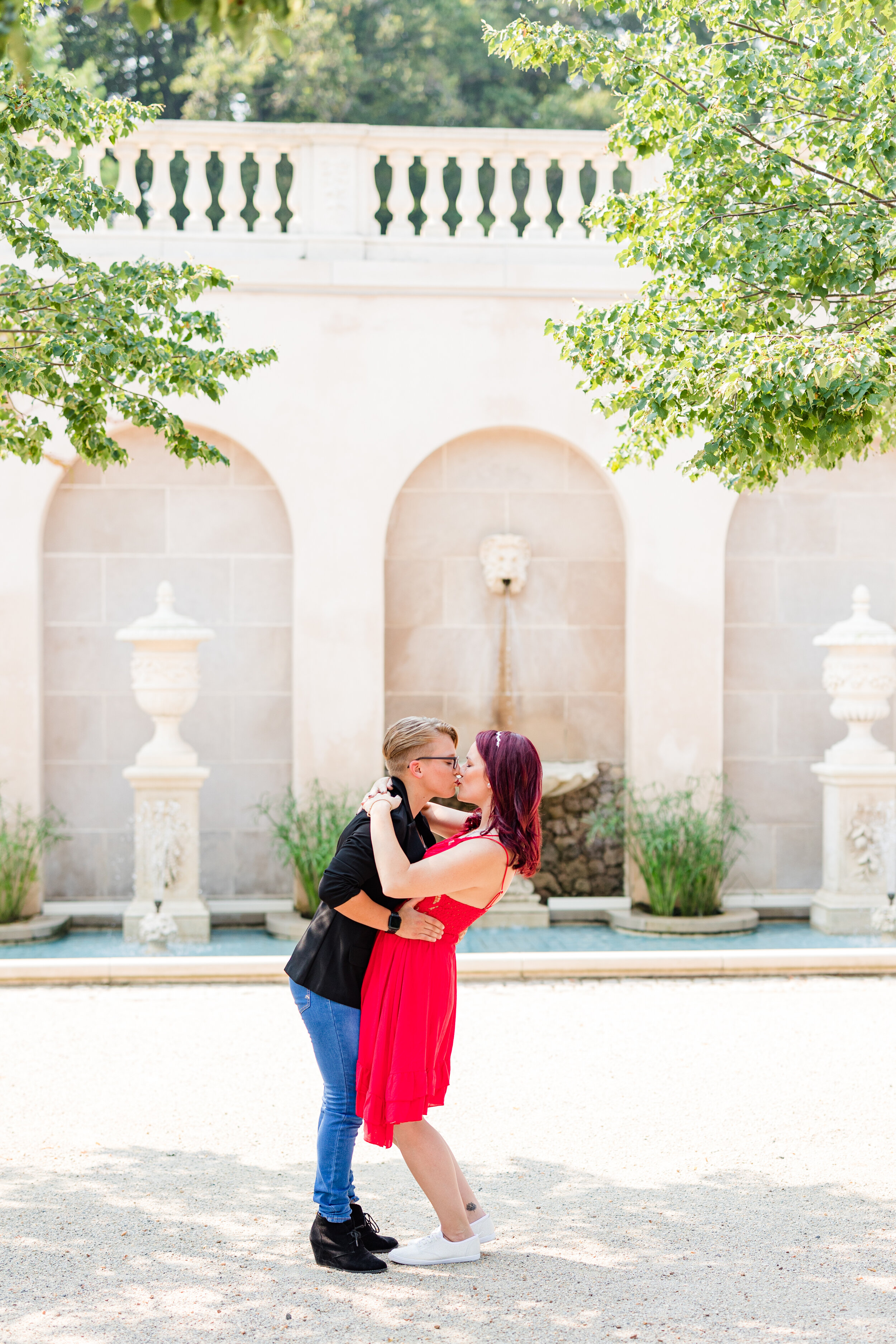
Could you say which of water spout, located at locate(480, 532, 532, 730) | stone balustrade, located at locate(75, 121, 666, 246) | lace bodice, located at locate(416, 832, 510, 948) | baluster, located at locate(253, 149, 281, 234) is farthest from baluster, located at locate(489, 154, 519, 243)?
lace bodice, located at locate(416, 832, 510, 948)

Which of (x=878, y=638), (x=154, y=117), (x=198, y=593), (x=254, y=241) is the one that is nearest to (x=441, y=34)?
(x=254, y=241)

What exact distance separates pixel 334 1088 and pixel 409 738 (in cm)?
105

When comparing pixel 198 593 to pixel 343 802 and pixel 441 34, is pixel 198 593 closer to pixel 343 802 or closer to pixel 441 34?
pixel 343 802

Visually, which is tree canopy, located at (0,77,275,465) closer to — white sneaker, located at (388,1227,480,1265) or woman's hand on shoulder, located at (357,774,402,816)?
woman's hand on shoulder, located at (357,774,402,816)

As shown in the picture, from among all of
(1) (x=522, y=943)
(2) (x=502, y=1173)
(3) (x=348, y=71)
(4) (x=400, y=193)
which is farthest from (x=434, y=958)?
(3) (x=348, y=71)

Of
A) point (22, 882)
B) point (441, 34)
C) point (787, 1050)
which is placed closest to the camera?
point (787, 1050)

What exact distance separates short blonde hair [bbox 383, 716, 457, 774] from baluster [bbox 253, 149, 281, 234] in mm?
7257

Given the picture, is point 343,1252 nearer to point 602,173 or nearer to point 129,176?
point 129,176

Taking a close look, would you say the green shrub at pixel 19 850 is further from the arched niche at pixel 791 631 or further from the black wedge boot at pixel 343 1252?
the black wedge boot at pixel 343 1252

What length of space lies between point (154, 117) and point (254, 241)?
4356 millimetres

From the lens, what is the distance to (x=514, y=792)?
379 centimetres

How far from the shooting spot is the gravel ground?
143 inches

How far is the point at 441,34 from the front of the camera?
1788 centimetres

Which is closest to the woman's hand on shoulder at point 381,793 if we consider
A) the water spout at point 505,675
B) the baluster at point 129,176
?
the water spout at point 505,675
